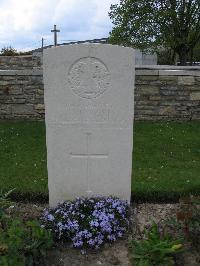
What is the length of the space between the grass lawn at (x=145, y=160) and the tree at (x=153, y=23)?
919 centimetres

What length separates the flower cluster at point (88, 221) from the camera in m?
3.89

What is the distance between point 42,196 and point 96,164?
0.88 m

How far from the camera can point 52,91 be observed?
4105mm

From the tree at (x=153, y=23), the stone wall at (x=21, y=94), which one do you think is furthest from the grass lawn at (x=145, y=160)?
the tree at (x=153, y=23)

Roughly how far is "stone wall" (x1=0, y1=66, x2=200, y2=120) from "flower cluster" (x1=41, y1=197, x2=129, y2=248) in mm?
4626

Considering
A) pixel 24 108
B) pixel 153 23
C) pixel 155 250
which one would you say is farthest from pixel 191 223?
pixel 153 23

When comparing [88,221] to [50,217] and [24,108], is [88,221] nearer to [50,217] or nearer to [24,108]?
[50,217]

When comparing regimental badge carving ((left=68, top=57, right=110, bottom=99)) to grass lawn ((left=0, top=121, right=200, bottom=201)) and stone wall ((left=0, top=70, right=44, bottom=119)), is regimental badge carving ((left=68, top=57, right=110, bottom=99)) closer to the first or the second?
grass lawn ((left=0, top=121, right=200, bottom=201))

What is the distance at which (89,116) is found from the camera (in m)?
4.16

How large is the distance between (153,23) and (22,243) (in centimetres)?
1486

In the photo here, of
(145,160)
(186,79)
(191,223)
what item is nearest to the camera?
(191,223)

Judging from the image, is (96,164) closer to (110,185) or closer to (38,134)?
(110,185)

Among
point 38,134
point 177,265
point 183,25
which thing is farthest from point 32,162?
point 183,25

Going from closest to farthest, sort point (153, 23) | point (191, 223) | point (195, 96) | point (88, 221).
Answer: point (191, 223) → point (88, 221) → point (195, 96) → point (153, 23)
